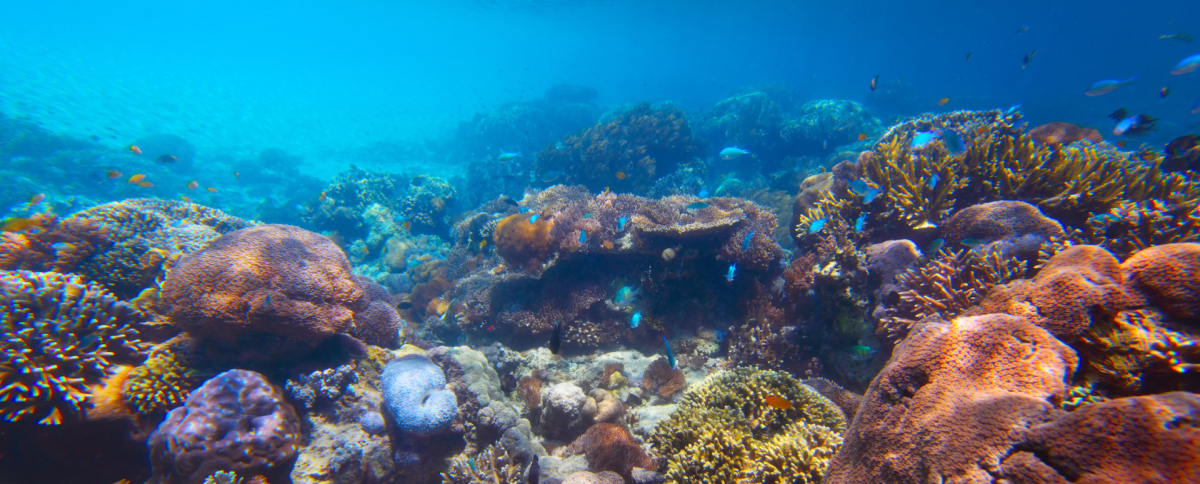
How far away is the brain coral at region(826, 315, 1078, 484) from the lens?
182 cm

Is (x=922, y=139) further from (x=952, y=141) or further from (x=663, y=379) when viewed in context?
(x=663, y=379)

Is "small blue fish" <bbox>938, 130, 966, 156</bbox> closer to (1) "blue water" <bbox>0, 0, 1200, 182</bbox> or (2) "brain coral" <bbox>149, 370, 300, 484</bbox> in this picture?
(2) "brain coral" <bbox>149, 370, 300, 484</bbox>

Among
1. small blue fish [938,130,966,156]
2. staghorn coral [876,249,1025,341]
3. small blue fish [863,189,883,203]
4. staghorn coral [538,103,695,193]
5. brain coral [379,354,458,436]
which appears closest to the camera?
staghorn coral [876,249,1025,341]

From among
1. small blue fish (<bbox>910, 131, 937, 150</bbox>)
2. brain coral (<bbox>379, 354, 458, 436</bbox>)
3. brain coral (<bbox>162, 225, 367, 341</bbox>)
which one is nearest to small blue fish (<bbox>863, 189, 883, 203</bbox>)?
small blue fish (<bbox>910, 131, 937, 150</bbox>)

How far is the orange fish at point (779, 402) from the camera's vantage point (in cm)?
359

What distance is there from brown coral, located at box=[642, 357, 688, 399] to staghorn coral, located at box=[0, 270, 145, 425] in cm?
589

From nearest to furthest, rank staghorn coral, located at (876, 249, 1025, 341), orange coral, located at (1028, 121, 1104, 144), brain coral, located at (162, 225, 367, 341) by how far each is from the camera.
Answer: staghorn coral, located at (876, 249, 1025, 341)
brain coral, located at (162, 225, 367, 341)
orange coral, located at (1028, 121, 1104, 144)

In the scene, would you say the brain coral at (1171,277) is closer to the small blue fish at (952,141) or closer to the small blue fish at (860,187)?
the small blue fish at (952,141)

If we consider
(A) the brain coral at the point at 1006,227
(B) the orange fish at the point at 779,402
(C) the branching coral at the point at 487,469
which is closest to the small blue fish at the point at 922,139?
(A) the brain coral at the point at 1006,227

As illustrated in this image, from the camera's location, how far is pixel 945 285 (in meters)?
3.98

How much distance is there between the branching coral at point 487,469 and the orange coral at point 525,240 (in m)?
3.28

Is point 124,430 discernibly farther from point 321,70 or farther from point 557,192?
point 321,70

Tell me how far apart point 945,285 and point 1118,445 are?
9.98 feet

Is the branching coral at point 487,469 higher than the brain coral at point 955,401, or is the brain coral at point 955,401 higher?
the brain coral at point 955,401
